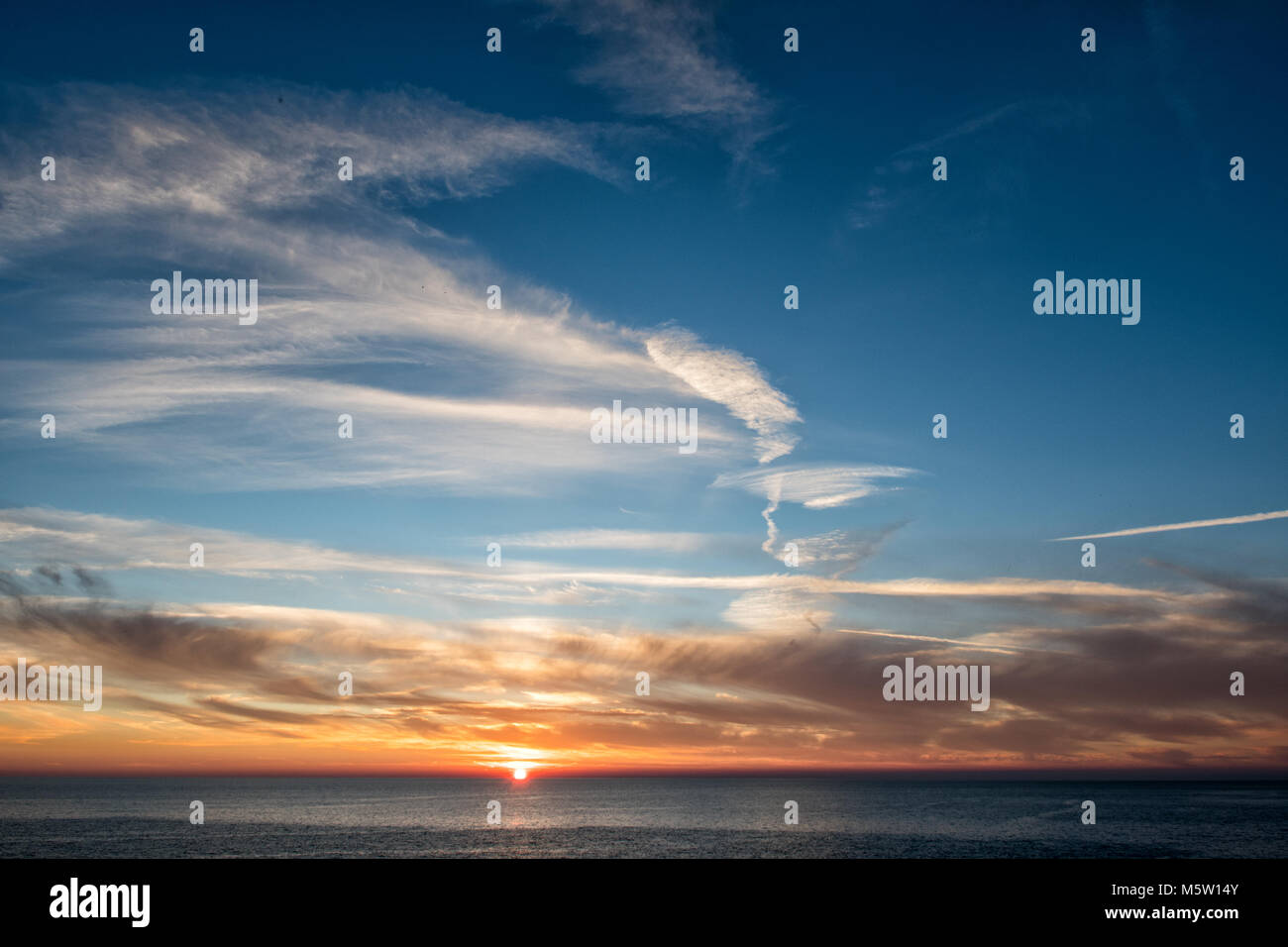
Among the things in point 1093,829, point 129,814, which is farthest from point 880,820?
point 129,814

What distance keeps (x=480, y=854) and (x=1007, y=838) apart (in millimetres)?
45748

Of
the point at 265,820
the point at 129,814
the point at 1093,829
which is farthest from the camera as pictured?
the point at 129,814
